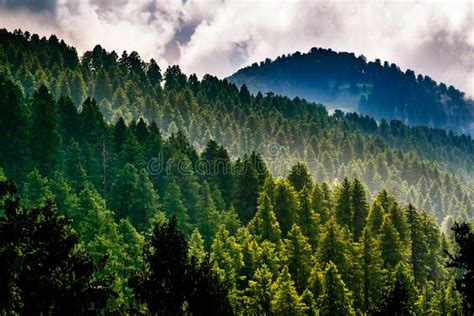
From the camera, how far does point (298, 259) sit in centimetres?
5050

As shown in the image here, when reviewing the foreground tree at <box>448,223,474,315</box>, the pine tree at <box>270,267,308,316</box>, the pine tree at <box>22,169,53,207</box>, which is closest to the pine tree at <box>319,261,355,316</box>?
the pine tree at <box>270,267,308,316</box>

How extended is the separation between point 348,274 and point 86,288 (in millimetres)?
36795

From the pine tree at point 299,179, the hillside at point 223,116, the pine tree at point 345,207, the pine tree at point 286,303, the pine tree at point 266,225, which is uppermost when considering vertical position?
the hillside at point 223,116

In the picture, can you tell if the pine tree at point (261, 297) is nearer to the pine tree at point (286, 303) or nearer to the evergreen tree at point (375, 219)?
the pine tree at point (286, 303)

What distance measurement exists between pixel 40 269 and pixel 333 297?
3101 centimetres

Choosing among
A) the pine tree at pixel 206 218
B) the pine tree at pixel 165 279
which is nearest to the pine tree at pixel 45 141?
the pine tree at pixel 206 218

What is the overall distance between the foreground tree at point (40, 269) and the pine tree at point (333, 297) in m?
27.9

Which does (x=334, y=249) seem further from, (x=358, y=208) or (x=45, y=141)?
(x=45, y=141)

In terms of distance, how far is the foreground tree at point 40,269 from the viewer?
53.5 feet

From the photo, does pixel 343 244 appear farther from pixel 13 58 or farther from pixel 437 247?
pixel 13 58

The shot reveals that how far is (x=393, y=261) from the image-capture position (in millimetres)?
57188

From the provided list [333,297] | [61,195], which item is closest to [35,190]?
[61,195]

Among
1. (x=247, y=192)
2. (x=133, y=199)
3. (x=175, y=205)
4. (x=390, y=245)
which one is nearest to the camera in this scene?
(x=390, y=245)

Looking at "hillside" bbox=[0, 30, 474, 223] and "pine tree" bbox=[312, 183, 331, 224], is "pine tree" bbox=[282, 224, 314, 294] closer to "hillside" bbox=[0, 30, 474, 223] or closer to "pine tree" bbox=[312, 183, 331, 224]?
"pine tree" bbox=[312, 183, 331, 224]
